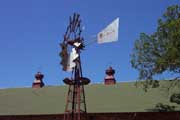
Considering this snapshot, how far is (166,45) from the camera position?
27.9m

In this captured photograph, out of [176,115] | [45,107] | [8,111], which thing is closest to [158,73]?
[176,115]

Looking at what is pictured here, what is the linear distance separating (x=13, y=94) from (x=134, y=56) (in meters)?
13.1

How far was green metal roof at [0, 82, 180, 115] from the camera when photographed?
32.2 meters

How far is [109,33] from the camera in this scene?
2439cm

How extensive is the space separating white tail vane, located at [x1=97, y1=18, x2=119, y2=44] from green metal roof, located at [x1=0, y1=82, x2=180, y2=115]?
8293mm

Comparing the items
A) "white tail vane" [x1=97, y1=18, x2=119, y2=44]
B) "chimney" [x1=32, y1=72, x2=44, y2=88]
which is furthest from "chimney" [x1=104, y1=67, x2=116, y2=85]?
"white tail vane" [x1=97, y1=18, x2=119, y2=44]

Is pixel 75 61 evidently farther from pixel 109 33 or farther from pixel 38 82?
pixel 38 82

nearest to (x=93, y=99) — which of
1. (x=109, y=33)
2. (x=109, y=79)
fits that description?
(x=109, y=79)

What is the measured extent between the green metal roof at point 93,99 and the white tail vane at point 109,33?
8.29 m

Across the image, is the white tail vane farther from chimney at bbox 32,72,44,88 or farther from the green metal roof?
chimney at bbox 32,72,44,88

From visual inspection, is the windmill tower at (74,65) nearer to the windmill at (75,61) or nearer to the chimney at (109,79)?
the windmill at (75,61)

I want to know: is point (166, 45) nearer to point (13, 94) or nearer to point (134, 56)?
point (134, 56)

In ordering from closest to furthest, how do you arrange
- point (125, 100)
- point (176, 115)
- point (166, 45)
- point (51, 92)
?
point (166, 45) → point (176, 115) → point (125, 100) → point (51, 92)

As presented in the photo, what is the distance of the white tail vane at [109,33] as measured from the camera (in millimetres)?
23906
